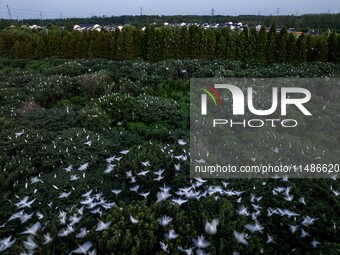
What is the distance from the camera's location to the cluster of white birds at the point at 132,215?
2.86 m

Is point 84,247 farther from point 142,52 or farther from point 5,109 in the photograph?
point 142,52

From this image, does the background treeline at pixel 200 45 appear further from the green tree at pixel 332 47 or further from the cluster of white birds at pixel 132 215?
the cluster of white birds at pixel 132 215

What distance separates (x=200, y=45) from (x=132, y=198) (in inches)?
437

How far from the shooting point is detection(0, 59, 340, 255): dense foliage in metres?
2.85

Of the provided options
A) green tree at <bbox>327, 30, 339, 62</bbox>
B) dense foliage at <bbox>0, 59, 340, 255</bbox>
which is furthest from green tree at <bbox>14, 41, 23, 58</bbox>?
green tree at <bbox>327, 30, 339, 62</bbox>

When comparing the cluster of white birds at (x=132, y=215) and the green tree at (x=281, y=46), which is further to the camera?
the green tree at (x=281, y=46)

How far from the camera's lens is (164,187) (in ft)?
11.9

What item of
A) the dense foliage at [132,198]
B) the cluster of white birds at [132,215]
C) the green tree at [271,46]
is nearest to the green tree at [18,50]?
the dense foliage at [132,198]

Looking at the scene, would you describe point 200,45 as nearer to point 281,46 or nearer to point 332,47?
point 281,46

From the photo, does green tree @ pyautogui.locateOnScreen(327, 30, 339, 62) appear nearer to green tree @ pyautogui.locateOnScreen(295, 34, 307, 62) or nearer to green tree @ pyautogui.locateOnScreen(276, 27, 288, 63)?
green tree @ pyautogui.locateOnScreen(295, 34, 307, 62)

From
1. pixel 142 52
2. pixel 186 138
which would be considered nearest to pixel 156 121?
pixel 186 138

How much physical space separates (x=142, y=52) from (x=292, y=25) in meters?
54.1

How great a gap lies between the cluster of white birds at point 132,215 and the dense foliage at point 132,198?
0.05 feet

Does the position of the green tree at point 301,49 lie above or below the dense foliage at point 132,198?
above
